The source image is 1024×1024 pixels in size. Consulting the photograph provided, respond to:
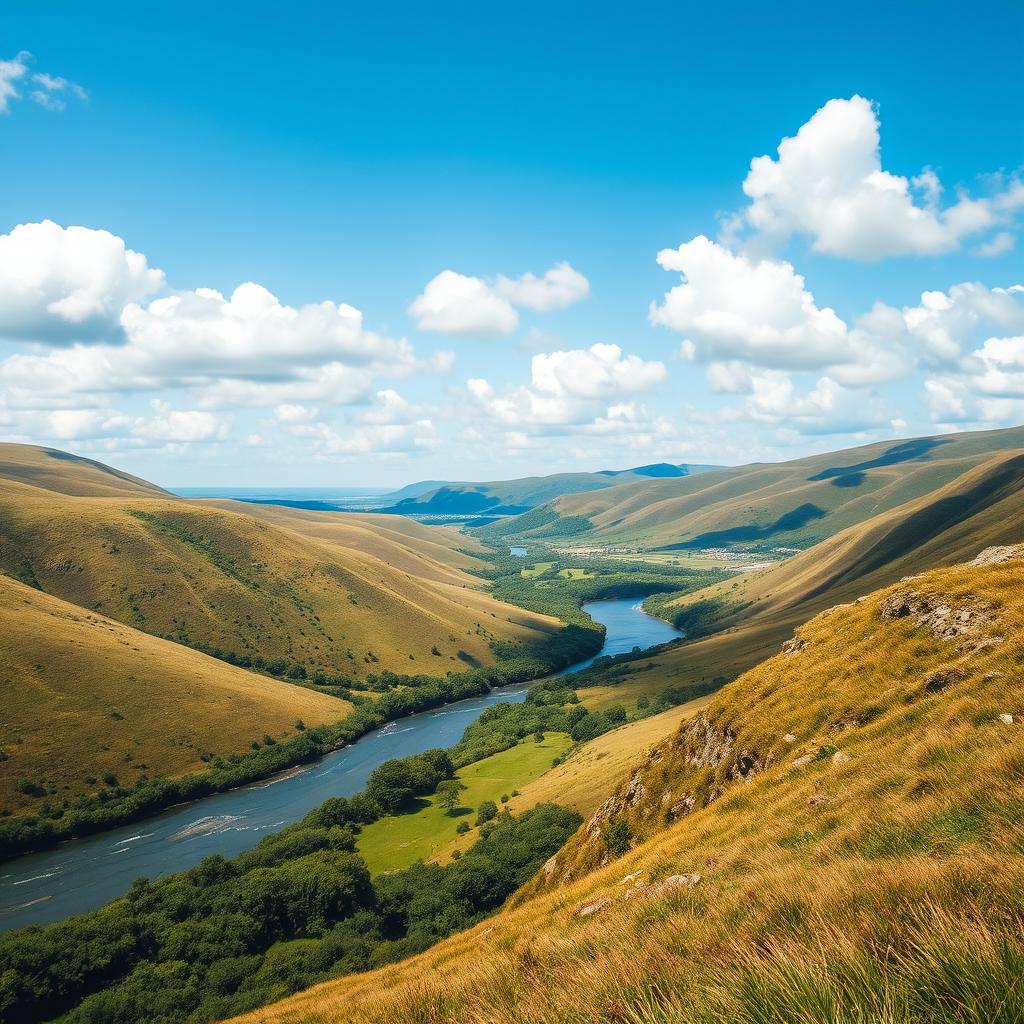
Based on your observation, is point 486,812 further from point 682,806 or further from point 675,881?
point 675,881

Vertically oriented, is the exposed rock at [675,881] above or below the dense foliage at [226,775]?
above

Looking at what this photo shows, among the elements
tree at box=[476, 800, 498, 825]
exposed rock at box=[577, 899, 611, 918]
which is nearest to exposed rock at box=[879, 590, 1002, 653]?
exposed rock at box=[577, 899, 611, 918]

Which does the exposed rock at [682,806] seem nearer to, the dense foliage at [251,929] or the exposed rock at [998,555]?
the exposed rock at [998,555]

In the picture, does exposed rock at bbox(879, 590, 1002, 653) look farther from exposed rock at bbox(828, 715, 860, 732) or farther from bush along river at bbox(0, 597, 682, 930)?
bush along river at bbox(0, 597, 682, 930)

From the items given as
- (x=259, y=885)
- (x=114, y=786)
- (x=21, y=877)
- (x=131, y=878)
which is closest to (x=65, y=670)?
(x=114, y=786)

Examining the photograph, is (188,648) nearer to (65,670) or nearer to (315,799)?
(65,670)

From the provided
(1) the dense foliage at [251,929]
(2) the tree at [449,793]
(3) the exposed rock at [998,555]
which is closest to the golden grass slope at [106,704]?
(1) the dense foliage at [251,929]
